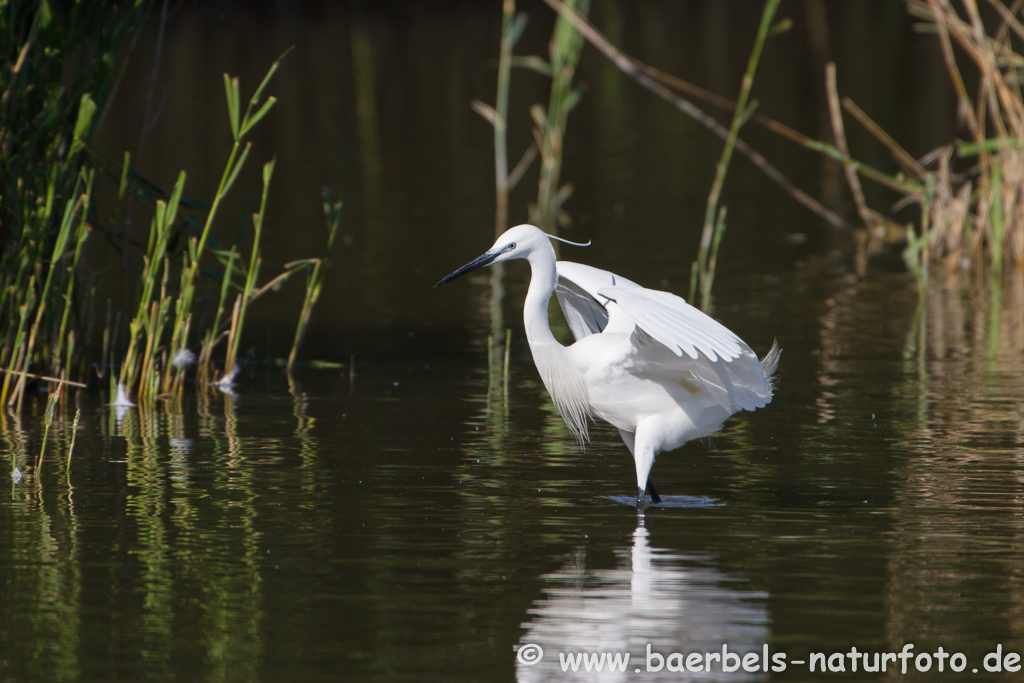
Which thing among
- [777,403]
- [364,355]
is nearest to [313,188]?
[364,355]

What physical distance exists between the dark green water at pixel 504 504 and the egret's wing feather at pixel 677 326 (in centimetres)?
77

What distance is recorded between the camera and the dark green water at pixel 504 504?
15.4ft

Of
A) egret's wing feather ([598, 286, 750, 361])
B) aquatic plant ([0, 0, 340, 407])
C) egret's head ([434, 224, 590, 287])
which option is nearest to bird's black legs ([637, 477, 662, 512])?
egret's wing feather ([598, 286, 750, 361])

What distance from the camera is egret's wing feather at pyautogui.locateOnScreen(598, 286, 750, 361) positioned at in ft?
17.9

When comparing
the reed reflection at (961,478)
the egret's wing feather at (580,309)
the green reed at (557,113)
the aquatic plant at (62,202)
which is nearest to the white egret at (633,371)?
the egret's wing feather at (580,309)

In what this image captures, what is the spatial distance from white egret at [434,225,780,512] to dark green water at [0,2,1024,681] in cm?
34

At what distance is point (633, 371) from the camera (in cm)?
617

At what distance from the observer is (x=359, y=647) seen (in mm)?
4625

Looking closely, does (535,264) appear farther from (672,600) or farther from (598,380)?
(672,600)

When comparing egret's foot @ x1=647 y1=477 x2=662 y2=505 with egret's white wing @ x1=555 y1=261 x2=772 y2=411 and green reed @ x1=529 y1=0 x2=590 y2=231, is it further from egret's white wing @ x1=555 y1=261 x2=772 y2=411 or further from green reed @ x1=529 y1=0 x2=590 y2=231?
green reed @ x1=529 y1=0 x2=590 y2=231

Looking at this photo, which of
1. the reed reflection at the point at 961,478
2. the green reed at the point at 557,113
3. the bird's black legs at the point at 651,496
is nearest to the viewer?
the reed reflection at the point at 961,478

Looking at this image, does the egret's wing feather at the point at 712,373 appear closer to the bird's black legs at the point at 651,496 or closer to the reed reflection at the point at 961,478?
the bird's black legs at the point at 651,496

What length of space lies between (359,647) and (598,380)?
198 cm

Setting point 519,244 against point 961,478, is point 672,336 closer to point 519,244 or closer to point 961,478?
point 519,244
